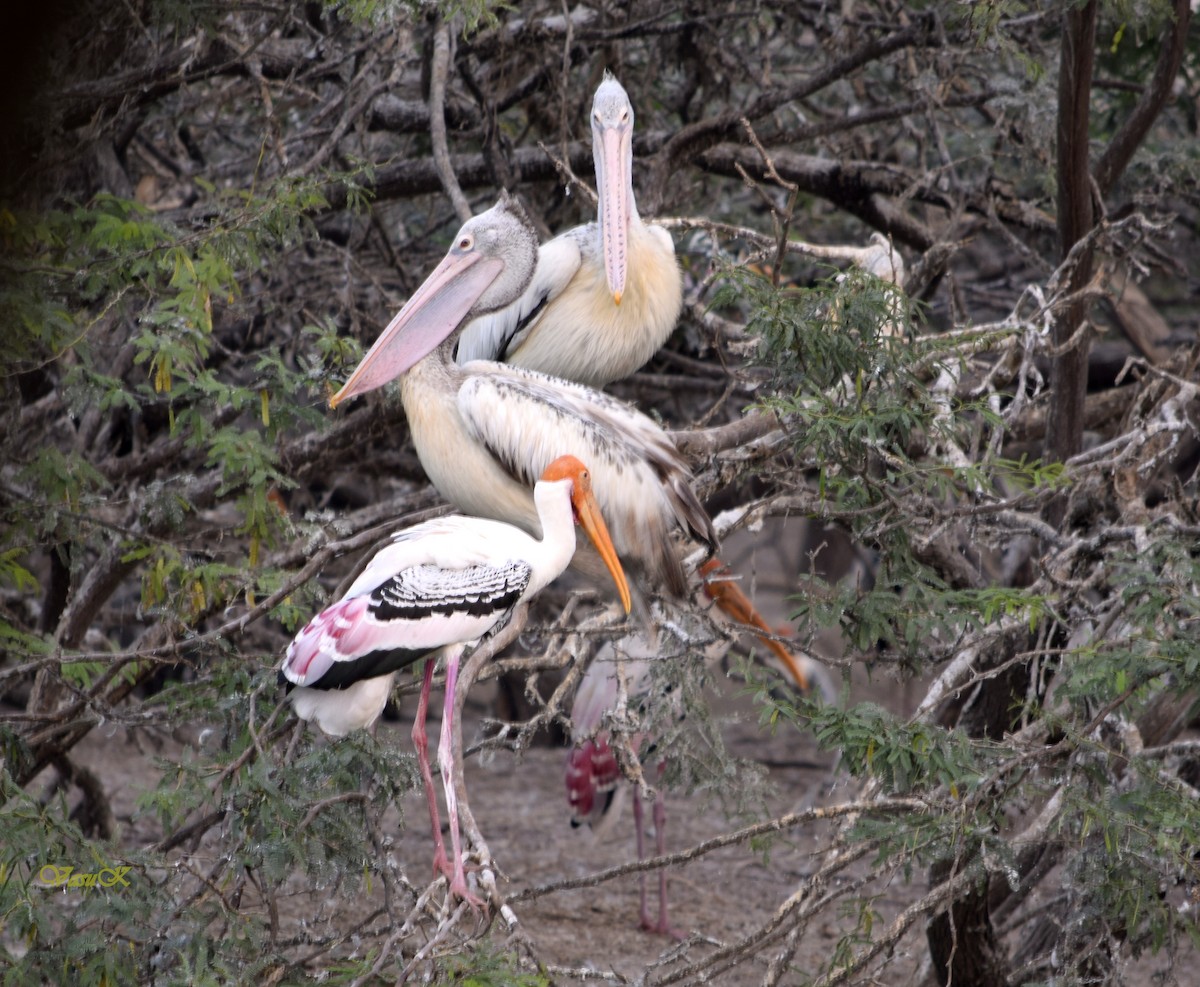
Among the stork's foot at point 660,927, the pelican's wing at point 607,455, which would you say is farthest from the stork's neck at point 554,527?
the stork's foot at point 660,927

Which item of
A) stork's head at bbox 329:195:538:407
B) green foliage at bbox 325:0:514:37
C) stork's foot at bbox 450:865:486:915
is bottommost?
stork's foot at bbox 450:865:486:915

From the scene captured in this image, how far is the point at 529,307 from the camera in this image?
415cm

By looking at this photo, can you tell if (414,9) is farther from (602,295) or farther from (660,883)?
(660,883)

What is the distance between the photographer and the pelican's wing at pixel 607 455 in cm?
335

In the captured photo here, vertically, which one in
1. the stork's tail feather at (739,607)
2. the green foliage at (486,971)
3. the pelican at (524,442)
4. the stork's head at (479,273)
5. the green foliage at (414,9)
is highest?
the green foliage at (414,9)

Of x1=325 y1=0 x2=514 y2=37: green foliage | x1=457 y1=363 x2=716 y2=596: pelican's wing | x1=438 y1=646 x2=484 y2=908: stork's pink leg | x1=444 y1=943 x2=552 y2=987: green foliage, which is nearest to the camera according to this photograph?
x1=444 y1=943 x2=552 y2=987: green foliage

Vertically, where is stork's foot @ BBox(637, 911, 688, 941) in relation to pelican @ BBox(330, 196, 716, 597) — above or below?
below

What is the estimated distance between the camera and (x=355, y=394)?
3.48 meters

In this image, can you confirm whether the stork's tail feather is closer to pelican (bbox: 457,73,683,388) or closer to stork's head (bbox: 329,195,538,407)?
pelican (bbox: 457,73,683,388)

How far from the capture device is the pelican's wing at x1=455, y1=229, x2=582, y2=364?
411cm

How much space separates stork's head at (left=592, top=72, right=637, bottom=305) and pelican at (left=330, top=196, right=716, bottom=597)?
499mm

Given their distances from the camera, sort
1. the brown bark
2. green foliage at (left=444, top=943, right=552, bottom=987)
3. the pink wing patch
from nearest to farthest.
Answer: green foliage at (left=444, top=943, right=552, bottom=987) → the pink wing patch → the brown bark

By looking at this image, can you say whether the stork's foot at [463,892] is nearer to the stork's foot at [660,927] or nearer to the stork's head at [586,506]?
the stork's head at [586,506]

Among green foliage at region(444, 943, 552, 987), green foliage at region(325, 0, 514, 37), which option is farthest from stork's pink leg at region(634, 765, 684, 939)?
green foliage at region(325, 0, 514, 37)
